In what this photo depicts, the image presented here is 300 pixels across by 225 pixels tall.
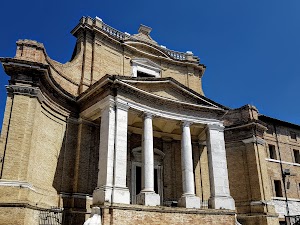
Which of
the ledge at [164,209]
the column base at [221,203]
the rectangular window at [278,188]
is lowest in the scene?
the ledge at [164,209]

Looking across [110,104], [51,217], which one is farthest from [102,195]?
[110,104]

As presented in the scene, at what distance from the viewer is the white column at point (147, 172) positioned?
14.9 metres

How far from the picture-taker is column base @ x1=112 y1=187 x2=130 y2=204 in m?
13.8

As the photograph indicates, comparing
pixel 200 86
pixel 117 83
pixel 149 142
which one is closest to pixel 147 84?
pixel 117 83

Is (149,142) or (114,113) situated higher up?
(114,113)

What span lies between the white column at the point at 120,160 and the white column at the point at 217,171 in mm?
5507

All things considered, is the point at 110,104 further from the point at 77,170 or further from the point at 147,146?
the point at 77,170

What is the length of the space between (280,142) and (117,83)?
61.1 ft

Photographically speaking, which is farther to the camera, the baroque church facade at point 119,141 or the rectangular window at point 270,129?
the rectangular window at point 270,129

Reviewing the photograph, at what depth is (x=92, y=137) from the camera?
58.5 ft

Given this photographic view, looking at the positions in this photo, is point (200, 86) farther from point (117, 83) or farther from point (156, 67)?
point (117, 83)

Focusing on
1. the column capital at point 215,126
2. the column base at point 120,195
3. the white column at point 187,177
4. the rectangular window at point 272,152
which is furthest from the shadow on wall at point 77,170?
the rectangular window at point 272,152

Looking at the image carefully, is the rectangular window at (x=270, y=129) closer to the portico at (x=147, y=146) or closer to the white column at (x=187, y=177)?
the portico at (x=147, y=146)

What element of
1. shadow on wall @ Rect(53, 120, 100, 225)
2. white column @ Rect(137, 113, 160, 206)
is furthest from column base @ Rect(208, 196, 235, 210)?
shadow on wall @ Rect(53, 120, 100, 225)
